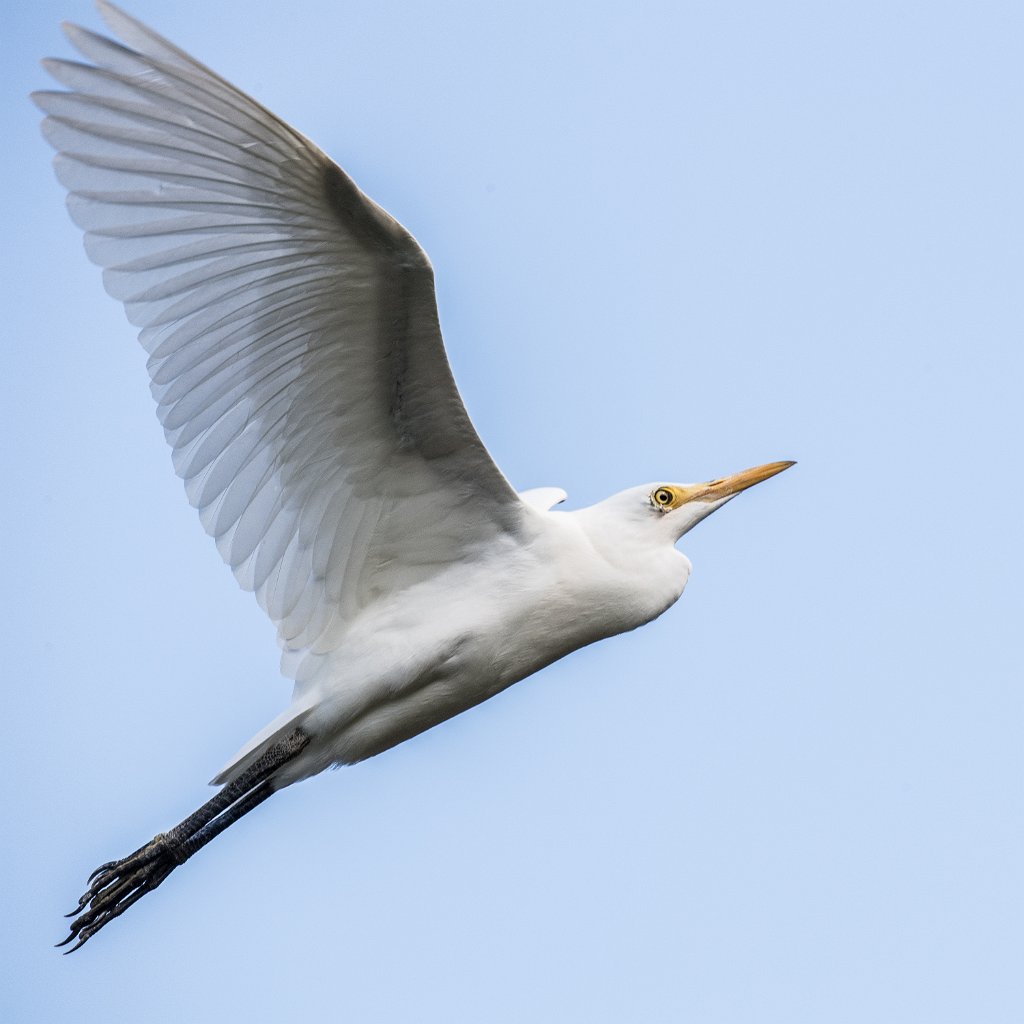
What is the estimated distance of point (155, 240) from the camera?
8086mm

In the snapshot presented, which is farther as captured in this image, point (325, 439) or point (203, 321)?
point (325, 439)

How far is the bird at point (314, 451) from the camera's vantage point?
25.8 feet

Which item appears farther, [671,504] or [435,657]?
[671,504]

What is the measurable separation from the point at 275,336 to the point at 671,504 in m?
2.74

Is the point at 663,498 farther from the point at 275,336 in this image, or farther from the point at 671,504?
the point at 275,336

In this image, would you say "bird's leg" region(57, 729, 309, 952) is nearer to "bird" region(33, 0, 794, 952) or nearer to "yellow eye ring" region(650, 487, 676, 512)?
"bird" region(33, 0, 794, 952)

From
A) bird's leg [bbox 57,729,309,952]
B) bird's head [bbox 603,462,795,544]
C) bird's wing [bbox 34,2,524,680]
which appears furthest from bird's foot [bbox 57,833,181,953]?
bird's head [bbox 603,462,795,544]

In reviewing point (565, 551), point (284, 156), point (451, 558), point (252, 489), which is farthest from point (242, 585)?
point (284, 156)

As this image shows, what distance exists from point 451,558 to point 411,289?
1.79m

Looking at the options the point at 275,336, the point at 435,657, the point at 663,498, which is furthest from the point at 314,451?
the point at 663,498

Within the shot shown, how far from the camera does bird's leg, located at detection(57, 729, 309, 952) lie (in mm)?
9359

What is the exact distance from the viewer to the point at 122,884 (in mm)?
9453

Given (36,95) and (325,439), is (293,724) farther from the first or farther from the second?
(36,95)

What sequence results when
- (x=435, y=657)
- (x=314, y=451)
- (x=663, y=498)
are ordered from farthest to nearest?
(x=663, y=498) → (x=435, y=657) → (x=314, y=451)
